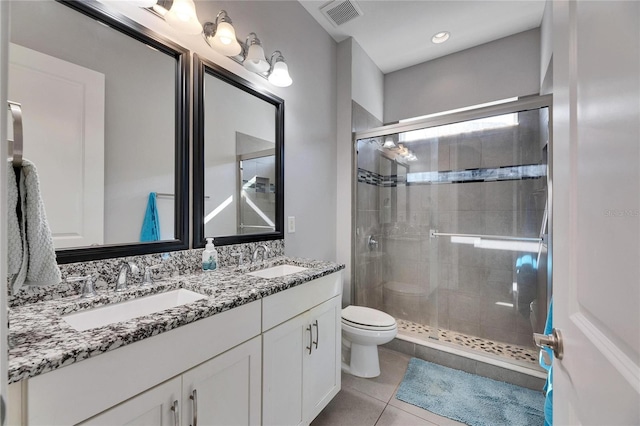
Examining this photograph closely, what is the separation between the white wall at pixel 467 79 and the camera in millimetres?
2365

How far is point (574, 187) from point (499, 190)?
2.21 meters

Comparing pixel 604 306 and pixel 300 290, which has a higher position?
pixel 604 306

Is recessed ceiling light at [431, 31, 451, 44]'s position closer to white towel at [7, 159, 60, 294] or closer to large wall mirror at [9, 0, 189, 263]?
large wall mirror at [9, 0, 189, 263]

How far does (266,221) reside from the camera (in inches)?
71.3

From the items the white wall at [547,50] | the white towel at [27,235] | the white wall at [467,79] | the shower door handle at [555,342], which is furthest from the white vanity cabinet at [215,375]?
A: the white wall at [467,79]

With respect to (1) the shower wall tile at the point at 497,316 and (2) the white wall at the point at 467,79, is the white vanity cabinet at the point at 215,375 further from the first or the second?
(2) the white wall at the point at 467,79

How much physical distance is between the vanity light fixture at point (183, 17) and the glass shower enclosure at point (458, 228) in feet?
5.29

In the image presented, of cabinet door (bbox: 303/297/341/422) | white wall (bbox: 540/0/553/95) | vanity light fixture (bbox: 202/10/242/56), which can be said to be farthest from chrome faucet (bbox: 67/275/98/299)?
white wall (bbox: 540/0/553/95)

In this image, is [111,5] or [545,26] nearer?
[111,5]

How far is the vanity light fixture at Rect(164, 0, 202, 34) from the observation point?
48.6 inches

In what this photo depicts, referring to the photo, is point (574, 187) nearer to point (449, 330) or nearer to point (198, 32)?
point (198, 32)

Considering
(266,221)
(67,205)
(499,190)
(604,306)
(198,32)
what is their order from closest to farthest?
(604,306)
(67,205)
(198,32)
(266,221)
(499,190)

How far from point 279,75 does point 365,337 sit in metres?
1.86

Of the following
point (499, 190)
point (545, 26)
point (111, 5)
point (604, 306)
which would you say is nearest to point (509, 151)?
point (499, 190)
